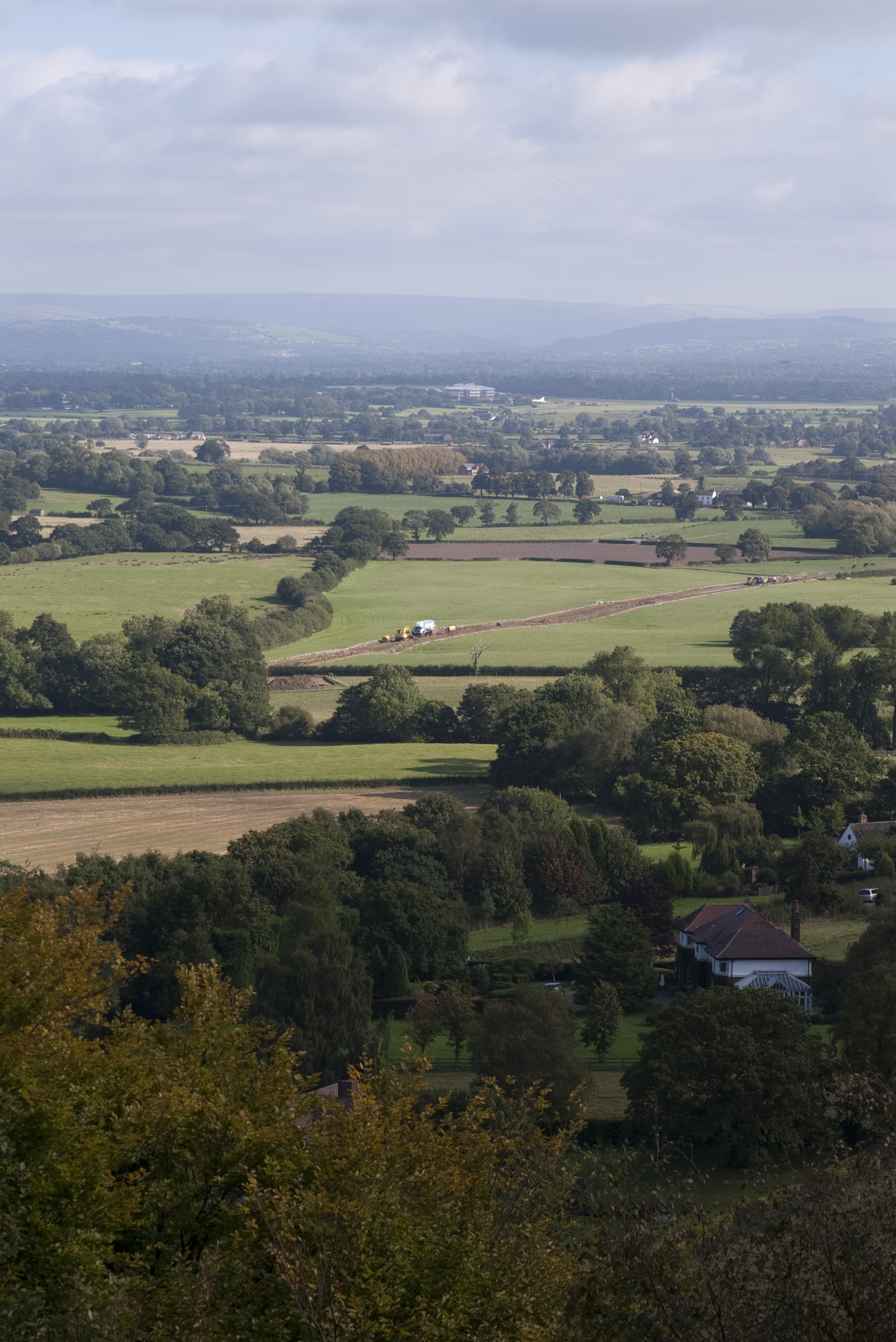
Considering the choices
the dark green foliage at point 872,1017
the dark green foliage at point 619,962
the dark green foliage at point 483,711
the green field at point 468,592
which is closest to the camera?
the dark green foliage at point 872,1017

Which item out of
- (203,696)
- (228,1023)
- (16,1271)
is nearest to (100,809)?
(203,696)

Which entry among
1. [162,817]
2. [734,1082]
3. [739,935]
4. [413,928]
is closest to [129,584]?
[162,817]

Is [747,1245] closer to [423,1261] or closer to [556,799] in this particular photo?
[423,1261]

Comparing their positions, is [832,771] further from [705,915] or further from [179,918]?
[179,918]

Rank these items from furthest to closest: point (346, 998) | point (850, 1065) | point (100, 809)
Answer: point (100, 809)
point (346, 998)
point (850, 1065)

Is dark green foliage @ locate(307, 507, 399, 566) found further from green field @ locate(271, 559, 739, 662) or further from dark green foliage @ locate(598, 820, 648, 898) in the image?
dark green foliage @ locate(598, 820, 648, 898)

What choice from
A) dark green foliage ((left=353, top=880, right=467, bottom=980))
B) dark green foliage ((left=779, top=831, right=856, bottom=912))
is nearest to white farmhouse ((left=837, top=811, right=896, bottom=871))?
dark green foliage ((left=779, top=831, right=856, bottom=912))

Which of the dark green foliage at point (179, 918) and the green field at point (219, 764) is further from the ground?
the dark green foliage at point (179, 918)

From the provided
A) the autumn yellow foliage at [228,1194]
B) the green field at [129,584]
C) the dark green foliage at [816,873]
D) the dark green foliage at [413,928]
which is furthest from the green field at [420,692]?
the autumn yellow foliage at [228,1194]

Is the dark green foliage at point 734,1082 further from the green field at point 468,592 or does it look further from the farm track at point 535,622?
the green field at point 468,592
